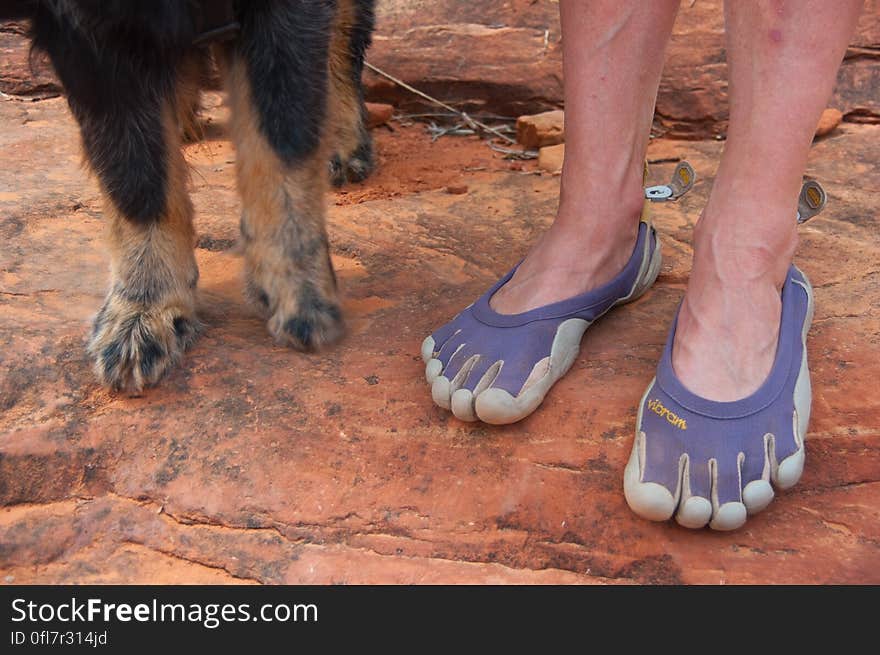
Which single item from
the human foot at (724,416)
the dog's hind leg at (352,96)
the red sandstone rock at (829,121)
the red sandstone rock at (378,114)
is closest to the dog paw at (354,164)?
the dog's hind leg at (352,96)

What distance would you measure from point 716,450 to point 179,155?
1.43 metres

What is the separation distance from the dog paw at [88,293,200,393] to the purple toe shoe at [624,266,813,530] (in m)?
1.04

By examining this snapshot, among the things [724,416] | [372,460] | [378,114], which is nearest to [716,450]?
[724,416]

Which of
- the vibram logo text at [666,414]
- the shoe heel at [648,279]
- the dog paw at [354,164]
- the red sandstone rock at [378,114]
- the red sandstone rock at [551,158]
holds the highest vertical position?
the vibram logo text at [666,414]

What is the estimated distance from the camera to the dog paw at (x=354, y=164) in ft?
12.0

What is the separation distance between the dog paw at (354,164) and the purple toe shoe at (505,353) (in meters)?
1.64

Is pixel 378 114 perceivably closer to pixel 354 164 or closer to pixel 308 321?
pixel 354 164

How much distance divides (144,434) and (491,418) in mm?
717

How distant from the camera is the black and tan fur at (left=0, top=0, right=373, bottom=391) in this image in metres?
2.10

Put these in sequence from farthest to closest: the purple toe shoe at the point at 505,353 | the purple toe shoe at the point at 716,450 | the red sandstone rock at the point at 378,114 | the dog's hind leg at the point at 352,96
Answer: the red sandstone rock at the point at 378,114 < the dog's hind leg at the point at 352,96 < the purple toe shoe at the point at 505,353 < the purple toe shoe at the point at 716,450

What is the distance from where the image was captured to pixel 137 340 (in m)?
2.10

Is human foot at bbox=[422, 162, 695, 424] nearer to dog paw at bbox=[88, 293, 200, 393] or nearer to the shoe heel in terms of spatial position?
the shoe heel

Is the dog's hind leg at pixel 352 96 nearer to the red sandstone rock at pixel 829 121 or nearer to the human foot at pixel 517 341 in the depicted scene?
the human foot at pixel 517 341

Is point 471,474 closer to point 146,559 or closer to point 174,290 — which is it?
point 146,559
